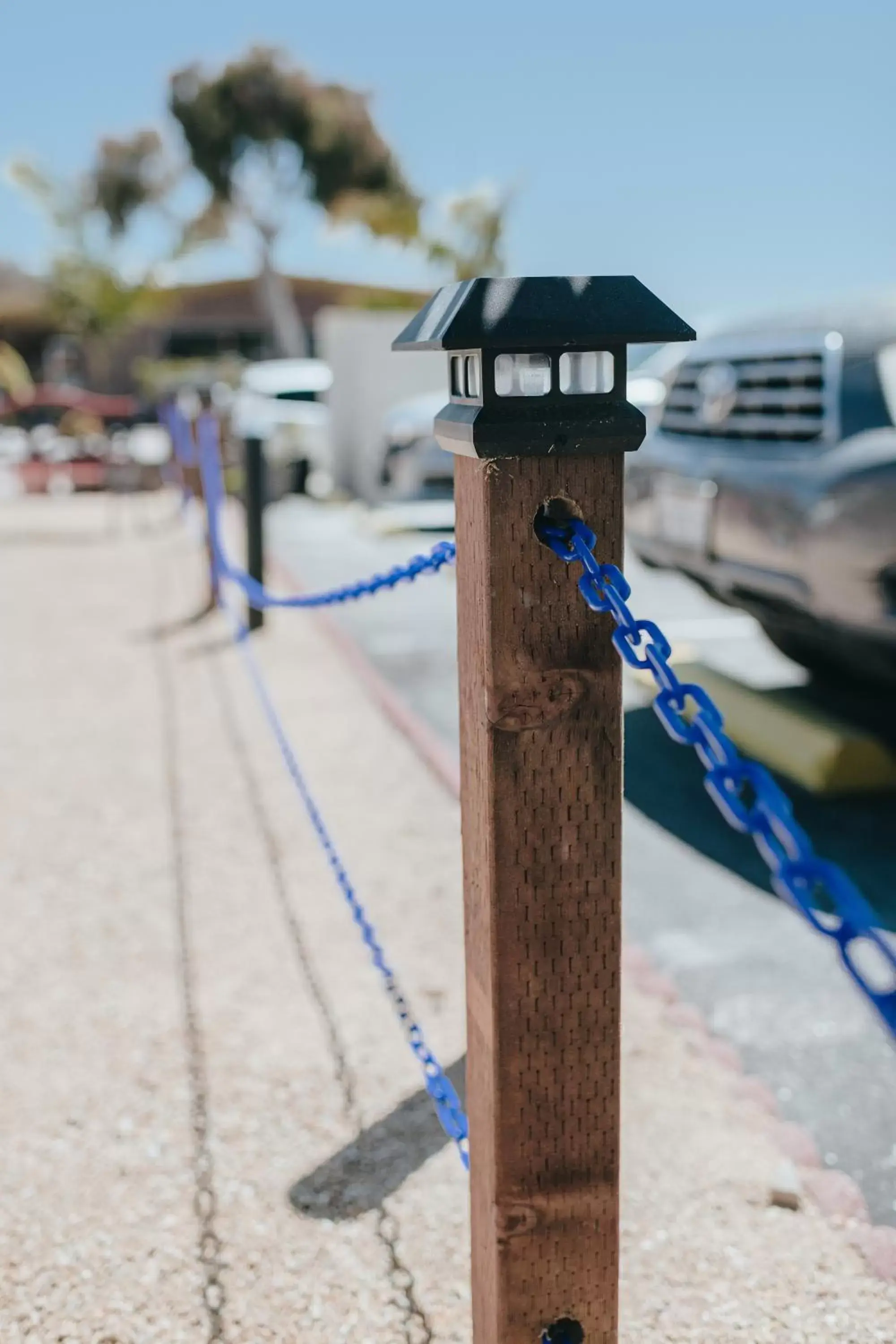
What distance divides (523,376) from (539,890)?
647mm

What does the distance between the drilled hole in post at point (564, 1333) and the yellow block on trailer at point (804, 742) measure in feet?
10.2

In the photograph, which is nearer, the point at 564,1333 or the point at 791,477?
the point at 564,1333

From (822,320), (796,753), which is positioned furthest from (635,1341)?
(822,320)

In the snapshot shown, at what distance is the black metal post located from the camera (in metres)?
7.96

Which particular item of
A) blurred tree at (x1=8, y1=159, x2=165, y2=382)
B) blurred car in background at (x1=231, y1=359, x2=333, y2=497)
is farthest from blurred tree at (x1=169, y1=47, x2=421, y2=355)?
blurred car in background at (x1=231, y1=359, x2=333, y2=497)

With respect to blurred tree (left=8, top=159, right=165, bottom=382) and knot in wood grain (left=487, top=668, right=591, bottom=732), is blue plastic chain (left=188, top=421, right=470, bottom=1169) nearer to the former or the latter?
knot in wood grain (left=487, top=668, right=591, bottom=732)

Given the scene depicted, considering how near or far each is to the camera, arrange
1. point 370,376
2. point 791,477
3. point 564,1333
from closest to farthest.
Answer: point 564,1333 < point 791,477 < point 370,376

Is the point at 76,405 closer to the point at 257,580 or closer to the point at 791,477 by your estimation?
the point at 257,580

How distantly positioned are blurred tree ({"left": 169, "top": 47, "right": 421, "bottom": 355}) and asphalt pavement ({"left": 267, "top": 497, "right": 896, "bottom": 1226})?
41245 mm

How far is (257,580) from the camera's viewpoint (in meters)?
8.10

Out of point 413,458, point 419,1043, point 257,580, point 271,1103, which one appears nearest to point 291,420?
point 413,458

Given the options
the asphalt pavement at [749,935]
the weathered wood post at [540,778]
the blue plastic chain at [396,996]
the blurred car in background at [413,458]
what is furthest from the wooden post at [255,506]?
the weathered wood post at [540,778]

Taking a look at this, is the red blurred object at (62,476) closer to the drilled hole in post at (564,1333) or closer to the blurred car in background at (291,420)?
the blurred car in background at (291,420)

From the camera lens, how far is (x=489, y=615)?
1634 millimetres
